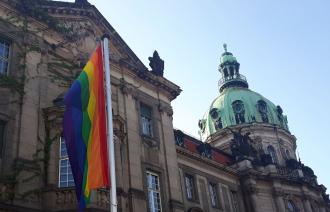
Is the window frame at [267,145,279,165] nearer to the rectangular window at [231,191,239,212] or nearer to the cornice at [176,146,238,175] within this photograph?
the cornice at [176,146,238,175]

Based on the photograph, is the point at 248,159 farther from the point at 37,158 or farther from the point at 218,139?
the point at 37,158

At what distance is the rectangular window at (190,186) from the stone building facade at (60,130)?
0.13 ft

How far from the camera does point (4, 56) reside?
2036cm

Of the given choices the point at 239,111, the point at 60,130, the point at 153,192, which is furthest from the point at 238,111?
→ the point at 60,130

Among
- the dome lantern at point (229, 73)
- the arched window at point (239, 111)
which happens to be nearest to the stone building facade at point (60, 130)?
the arched window at point (239, 111)

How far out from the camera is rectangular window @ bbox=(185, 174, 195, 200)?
1231 inches

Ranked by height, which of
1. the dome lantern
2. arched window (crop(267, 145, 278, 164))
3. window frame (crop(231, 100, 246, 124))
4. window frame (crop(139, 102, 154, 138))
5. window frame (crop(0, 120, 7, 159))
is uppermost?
the dome lantern

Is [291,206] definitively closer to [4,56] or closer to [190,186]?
[190,186]

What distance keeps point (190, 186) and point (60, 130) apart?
1427 cm

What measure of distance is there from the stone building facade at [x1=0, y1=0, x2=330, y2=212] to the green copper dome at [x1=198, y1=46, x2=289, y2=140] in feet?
62.7

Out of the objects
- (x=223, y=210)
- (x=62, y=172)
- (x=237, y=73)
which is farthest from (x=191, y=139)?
(x=237, y=73)

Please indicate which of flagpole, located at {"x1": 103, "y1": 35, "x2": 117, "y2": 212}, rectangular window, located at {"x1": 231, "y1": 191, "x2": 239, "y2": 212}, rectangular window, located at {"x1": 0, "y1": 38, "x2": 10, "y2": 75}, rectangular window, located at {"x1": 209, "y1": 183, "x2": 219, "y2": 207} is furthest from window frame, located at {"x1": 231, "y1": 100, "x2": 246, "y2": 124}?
flagpole, located at {"x1": 103, "y1": 35, "x2": 117, "y2": 212}

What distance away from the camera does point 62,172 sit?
19.2 meters

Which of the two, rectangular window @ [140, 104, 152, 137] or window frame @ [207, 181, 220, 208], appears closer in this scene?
rectangular window @ [140, 104, 152, 137]
